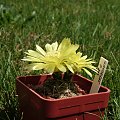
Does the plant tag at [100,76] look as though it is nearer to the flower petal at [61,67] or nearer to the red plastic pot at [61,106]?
the red plastic pot at [61,106]

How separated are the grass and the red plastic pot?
0.05 metres

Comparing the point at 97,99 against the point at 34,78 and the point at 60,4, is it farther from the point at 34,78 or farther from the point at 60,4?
the point at 60,4

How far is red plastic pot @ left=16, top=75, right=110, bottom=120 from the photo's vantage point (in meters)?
1.15

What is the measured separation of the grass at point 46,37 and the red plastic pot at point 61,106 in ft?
0.18

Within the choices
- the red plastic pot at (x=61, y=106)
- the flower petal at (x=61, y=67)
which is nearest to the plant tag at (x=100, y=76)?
the red plastic pot at (x=61, y=106)

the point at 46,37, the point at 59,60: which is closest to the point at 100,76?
the point at 59,60

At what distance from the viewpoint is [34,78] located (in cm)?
138

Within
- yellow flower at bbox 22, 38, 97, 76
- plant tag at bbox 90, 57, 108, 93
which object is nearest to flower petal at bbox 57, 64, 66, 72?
yellow flower at bbox 22, 38, 97, 76

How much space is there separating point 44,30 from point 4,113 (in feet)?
4.28

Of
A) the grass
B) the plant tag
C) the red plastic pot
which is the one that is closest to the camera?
the red plastic pot

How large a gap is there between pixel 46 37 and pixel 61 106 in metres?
1.25

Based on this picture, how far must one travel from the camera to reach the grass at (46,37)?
58.2 inches

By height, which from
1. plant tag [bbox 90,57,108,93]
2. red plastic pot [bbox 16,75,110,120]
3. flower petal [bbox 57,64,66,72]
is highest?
flower petal [bbox 57,64,66,72]

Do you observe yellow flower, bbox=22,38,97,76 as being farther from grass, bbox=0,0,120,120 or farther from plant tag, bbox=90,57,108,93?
grass, bbox=0,0,120,120
